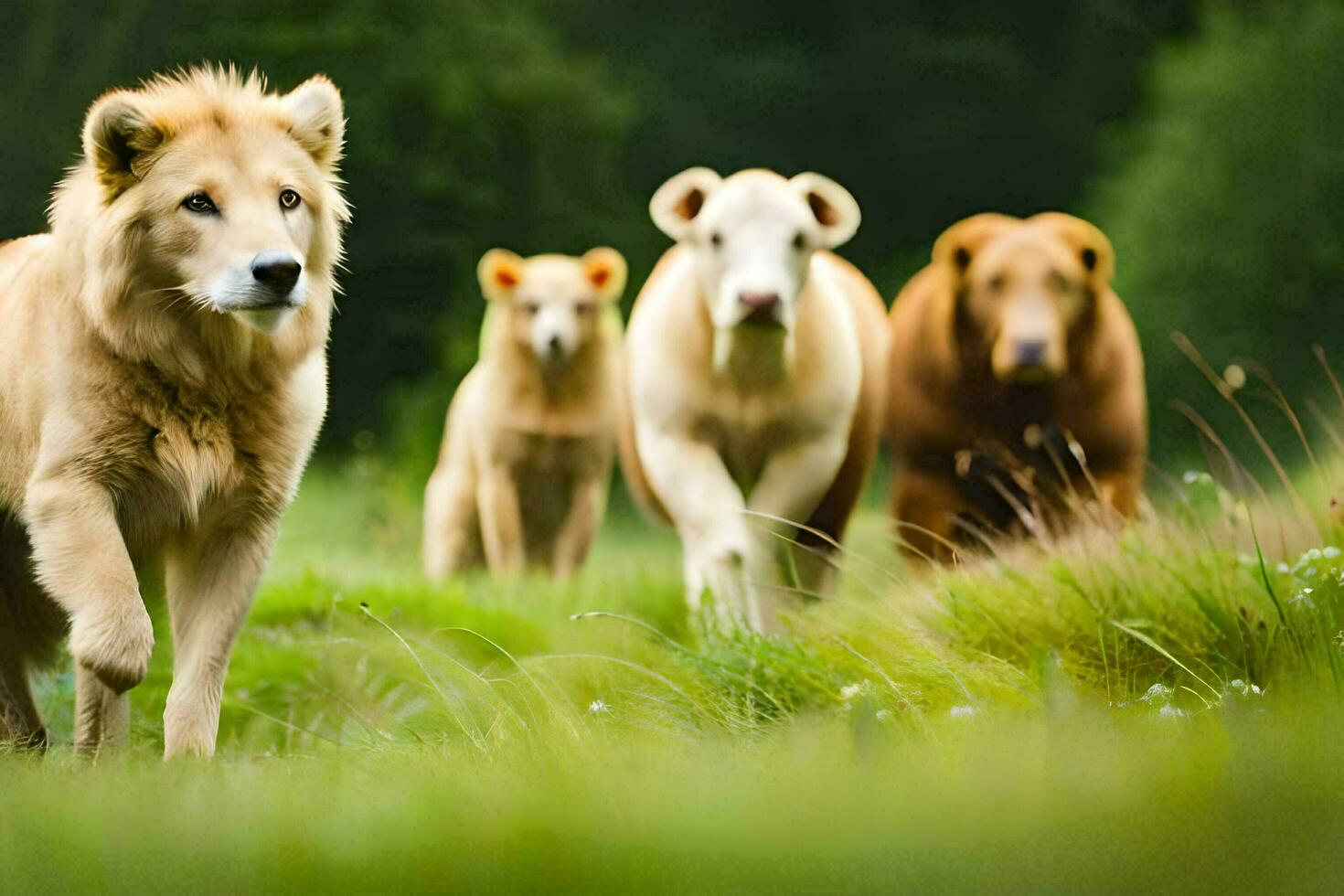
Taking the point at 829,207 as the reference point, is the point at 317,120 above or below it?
below

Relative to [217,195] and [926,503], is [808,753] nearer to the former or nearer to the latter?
[217,195]

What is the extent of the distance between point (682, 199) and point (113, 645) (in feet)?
10.6

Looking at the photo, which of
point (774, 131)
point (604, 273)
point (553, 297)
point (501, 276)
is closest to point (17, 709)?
point (553, 297)

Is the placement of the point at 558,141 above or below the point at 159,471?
above

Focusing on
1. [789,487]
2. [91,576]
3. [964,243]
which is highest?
[964,243]

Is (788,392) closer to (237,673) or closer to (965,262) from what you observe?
(965,262)

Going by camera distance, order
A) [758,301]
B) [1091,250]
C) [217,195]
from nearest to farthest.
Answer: [217,195]
[758,301]
[1091,250]

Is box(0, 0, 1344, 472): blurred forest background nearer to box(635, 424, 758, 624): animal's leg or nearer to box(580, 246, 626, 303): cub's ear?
box(580, 246, 626, 303): cub's ear

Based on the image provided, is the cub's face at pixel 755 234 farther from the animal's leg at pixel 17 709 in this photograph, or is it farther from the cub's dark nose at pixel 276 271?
the animal's leg at pixel 17 709

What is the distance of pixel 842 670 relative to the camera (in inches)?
156

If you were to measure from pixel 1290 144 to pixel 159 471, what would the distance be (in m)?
9.06

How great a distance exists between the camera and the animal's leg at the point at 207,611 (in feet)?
11.7

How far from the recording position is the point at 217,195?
350cm

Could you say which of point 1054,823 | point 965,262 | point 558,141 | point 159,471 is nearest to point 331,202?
point 159,471
